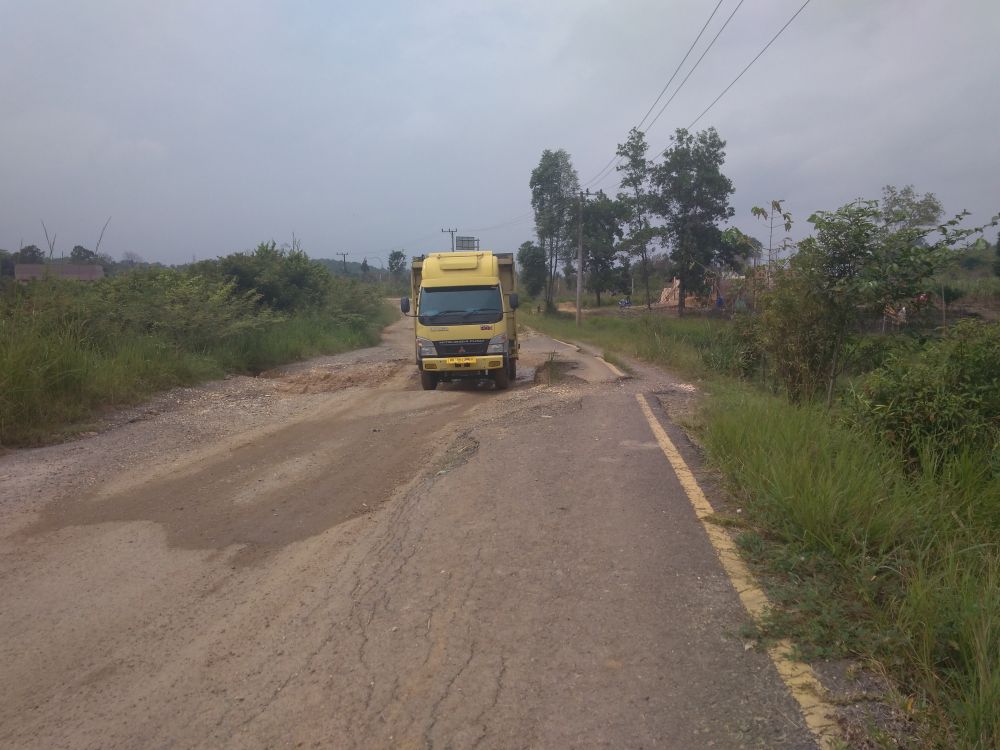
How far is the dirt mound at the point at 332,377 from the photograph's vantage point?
14.4m

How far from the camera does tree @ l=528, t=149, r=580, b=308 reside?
4881 cm

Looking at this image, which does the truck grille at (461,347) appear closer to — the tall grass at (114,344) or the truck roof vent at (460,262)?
the truck roof vent at (460,262)

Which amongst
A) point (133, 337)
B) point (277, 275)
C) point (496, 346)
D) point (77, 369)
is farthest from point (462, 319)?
point (277, 275)

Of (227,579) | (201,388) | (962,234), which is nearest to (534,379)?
(201,388)

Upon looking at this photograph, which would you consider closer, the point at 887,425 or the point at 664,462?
the point at 887,425

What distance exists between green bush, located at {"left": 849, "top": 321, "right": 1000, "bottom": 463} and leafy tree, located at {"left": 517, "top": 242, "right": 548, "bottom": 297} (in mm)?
49077

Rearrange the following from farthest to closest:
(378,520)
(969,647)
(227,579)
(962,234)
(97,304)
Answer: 1. (97,304)
2. (962,234)
3. (378,520)
4. (227,579)
5. (969,647)

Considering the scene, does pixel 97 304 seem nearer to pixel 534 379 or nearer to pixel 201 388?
pixel 201 388

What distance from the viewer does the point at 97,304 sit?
12828mm

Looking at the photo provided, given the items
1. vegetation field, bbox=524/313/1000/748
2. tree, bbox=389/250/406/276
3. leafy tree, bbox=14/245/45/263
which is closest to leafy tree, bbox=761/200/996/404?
vegetation field, bbox=524/313/1000/748

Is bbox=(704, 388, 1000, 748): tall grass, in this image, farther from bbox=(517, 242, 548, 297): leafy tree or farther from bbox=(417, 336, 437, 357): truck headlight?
bbox=(517, 242, 548, 297): leafy tree

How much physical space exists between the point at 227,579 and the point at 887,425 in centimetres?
530

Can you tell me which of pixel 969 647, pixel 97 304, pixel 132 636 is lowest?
pixel 132 636

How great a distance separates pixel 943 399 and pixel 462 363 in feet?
29.6
